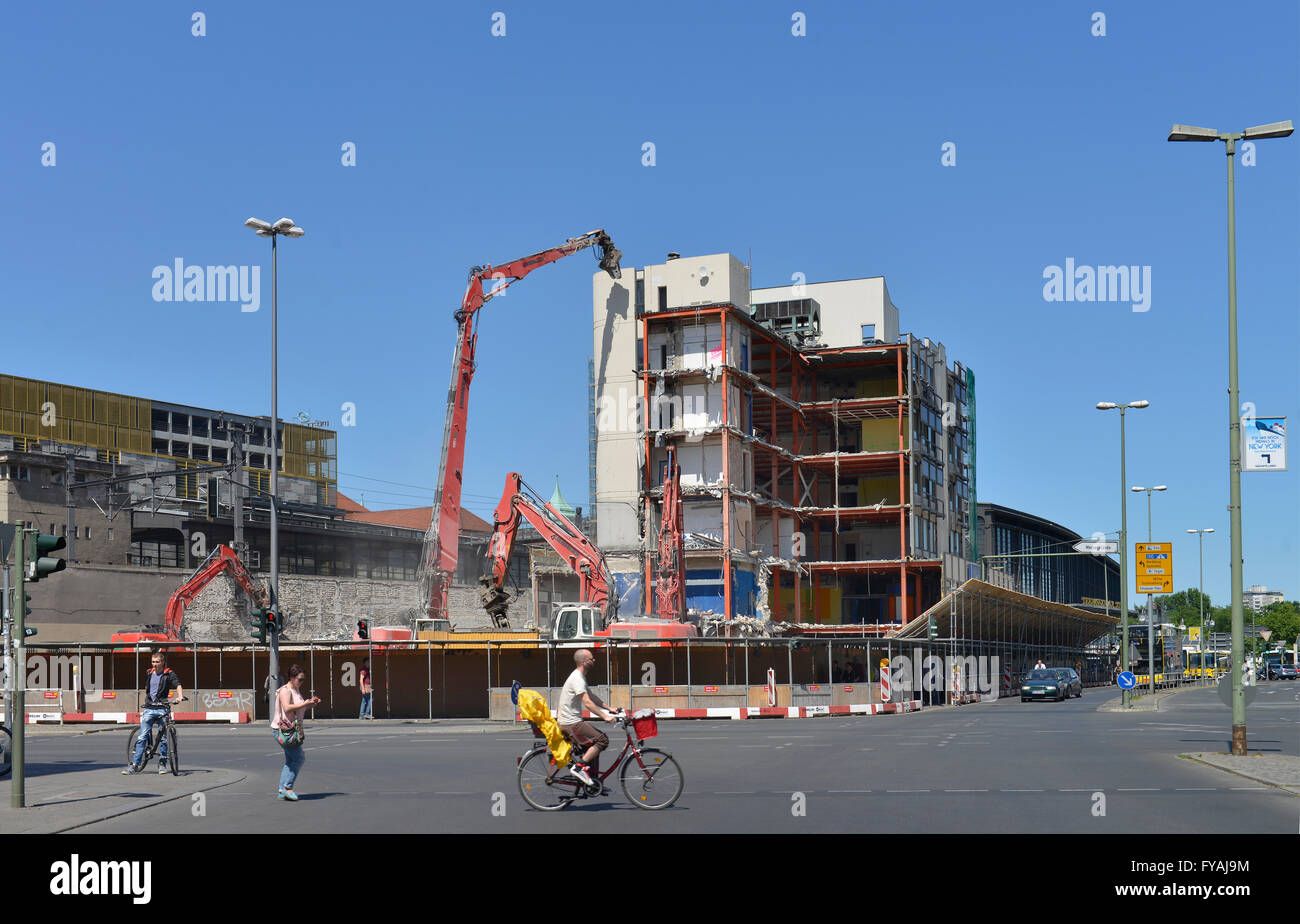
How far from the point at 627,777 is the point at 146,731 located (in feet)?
28.8

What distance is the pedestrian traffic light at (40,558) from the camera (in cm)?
1473

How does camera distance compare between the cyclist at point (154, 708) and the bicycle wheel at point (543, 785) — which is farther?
the cyclist at point (154, 708)

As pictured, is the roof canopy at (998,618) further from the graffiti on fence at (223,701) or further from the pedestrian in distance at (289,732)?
the pedestrian in distance at (289,732)

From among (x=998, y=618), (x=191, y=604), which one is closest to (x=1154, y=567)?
(x=998, y=618)

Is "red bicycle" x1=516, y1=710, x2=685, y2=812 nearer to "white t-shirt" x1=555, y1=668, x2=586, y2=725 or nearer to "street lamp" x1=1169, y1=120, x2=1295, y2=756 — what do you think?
"white t-shirt" x1=555, y1=668, x2=586, y2=725

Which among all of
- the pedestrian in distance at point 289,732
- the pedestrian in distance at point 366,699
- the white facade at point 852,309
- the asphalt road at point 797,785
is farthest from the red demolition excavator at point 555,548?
the white facade at point 852,309

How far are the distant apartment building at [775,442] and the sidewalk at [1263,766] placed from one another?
48.8m

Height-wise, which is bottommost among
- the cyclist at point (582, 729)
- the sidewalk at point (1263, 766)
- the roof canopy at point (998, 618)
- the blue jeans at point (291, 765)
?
the roof canopy at point (998, 618)

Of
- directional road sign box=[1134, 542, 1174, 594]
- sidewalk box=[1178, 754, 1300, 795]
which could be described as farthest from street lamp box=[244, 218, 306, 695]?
directional road sign box=[1134, 542, 1174, 594]

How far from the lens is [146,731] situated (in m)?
19.5

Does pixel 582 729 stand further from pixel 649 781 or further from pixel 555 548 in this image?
pixel 555 548

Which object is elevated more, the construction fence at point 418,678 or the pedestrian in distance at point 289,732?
the pedestrian in distance at point 289,732
